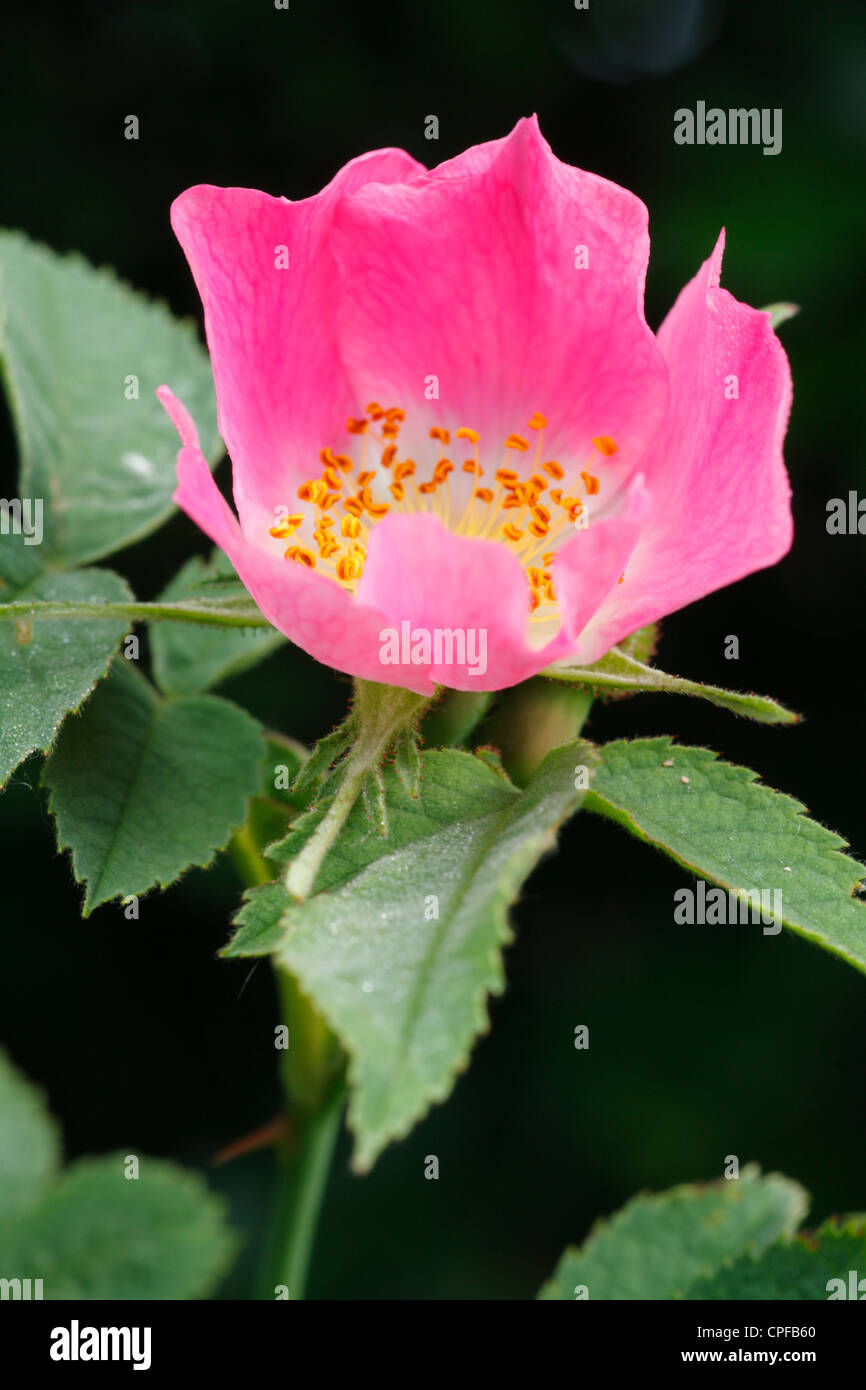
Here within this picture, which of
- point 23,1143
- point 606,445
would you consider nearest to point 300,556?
point 606,445

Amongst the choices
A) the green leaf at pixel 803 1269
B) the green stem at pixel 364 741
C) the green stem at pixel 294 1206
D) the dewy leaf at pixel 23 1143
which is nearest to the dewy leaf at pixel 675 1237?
the green leaf at pixel 803 1269

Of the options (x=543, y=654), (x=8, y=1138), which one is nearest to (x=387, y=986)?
(x=543, y=654)

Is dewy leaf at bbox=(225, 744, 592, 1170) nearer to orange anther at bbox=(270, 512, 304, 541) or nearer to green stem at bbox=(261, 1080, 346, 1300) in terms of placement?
orange anther at bbox=(270, 512, 304, 541)

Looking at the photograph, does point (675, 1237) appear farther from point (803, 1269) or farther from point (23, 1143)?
point (23, 1143)

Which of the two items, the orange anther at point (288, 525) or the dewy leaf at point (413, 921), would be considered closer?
the dewy leaf at point (413, 921)

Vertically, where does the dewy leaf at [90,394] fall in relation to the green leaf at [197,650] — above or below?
above

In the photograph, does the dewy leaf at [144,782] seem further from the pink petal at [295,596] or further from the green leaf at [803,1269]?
the green leaf at [803,1269]
